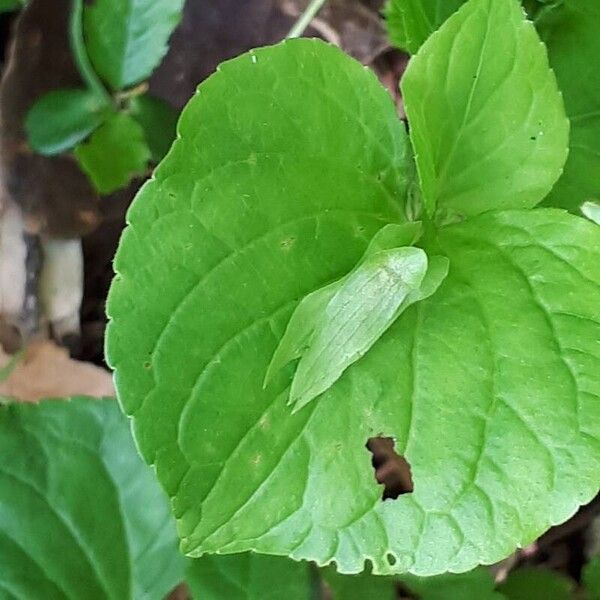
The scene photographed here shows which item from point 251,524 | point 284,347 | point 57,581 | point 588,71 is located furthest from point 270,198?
point 57,581

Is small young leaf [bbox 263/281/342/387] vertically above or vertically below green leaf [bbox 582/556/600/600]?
above

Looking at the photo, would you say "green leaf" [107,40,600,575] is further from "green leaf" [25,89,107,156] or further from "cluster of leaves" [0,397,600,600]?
"green leaf" [25,89,107,156]

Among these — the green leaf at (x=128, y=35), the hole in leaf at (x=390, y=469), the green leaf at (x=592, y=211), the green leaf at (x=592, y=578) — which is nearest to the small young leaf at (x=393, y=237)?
the green leaf at (x=592, y=211)

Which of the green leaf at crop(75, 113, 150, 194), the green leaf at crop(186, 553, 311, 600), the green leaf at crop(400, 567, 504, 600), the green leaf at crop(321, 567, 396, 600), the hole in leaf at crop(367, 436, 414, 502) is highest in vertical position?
the green leaf at crop(75, 113, 150, 194)

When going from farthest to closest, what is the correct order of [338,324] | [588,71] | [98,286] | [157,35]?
[98,286]
[157,35]
[588,71]
[338,324]

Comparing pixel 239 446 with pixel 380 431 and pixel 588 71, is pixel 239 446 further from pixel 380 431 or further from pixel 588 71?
pixel 588 71

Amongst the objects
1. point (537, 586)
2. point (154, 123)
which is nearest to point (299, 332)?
point (154, 123)

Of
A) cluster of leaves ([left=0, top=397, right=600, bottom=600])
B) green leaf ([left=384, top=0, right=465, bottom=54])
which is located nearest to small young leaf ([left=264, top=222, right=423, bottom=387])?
green leaf ([left=384, top=0, right=465, bottom=54])
